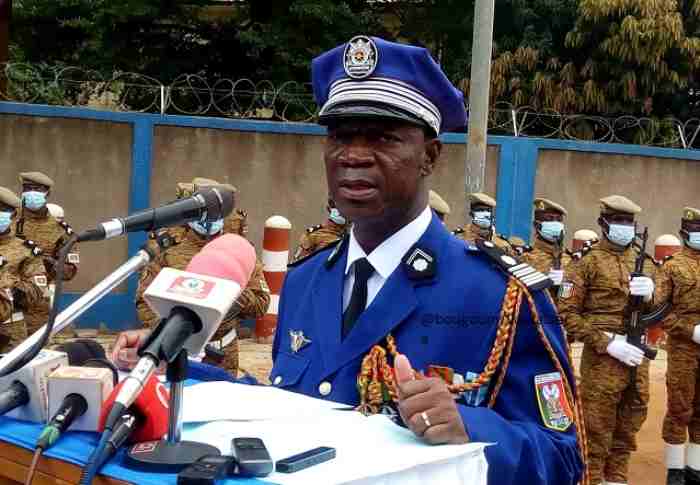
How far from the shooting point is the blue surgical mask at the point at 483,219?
9156mm

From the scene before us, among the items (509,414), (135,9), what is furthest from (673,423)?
(135,9)

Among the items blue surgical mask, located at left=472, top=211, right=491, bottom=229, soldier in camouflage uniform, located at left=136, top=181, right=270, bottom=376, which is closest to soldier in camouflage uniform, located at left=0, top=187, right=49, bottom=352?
soldier in camouflage uniform, located at left=136, top=181, right=270, bottom=376

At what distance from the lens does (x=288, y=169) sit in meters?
11.4

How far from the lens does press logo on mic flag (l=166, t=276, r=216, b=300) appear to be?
153cm

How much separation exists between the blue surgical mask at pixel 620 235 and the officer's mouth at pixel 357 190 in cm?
588

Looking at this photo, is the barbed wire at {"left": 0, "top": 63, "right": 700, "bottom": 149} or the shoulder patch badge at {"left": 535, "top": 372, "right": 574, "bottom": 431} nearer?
the shoulder patch badge at {"left": 535, "top": 372, "right": 574, "bottom": 431}

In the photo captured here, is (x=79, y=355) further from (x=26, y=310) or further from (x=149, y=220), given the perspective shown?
(x=26, y=310)

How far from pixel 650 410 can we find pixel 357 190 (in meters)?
8.18

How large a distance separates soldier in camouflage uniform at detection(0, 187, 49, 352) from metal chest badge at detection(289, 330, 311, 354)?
5549 millimetres

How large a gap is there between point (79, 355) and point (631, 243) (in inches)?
250

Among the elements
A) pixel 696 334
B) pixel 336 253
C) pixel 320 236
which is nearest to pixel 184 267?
pixel 320 236

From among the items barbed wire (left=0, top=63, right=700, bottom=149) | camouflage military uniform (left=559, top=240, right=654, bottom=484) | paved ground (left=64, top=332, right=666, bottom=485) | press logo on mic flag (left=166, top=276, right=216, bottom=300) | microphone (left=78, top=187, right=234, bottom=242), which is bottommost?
paved ground (left=64, top=332, right=666, bottom=485)

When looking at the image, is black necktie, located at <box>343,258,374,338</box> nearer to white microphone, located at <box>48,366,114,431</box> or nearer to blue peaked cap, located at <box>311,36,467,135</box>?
blue peaked cap, located at <box>311,36,467,135</box>

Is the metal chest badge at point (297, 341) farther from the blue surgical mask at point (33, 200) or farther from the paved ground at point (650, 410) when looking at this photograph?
the blue surgical mask at point (33, 200)
